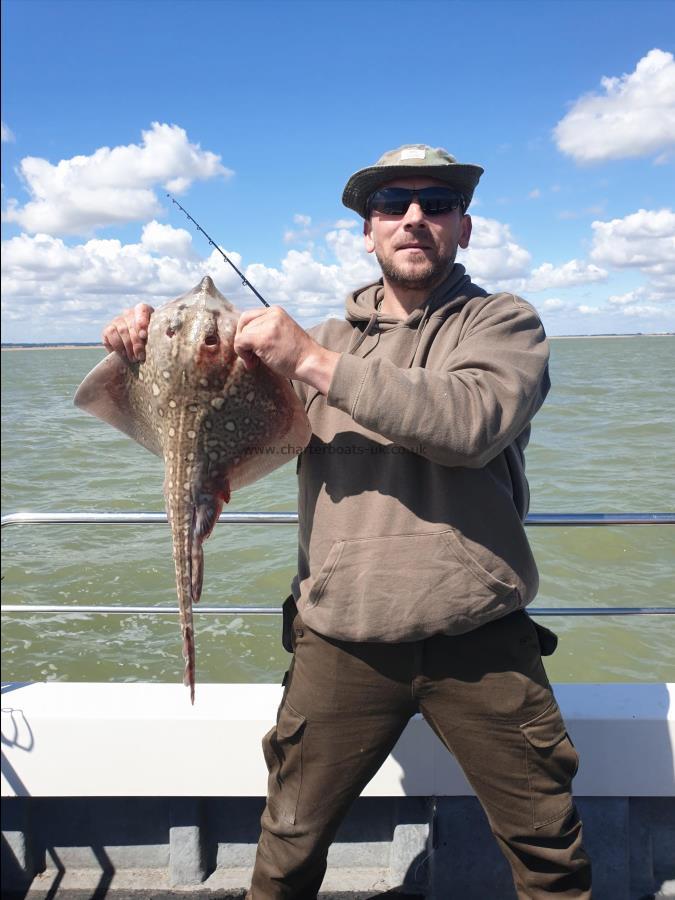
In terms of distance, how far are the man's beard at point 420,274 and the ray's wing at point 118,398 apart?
0.84m

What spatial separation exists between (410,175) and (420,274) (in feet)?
1.14

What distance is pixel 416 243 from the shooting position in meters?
2.12

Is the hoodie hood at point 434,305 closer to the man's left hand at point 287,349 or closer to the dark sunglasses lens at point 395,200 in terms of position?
the dark sunglasses lens at point 395,200

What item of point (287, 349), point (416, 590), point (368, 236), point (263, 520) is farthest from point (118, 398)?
point (416, 590)

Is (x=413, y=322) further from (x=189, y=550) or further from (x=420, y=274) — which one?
(x=189, y=550)

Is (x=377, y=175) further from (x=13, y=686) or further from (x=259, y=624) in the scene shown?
(x=259, y=624)

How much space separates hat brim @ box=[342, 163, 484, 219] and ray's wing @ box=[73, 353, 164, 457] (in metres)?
0.94

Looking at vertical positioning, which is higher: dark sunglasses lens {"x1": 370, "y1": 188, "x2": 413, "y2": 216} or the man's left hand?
dark sunglasses lens {"x1": 370, "y1": 188, "x2": 413, "y2": 216}

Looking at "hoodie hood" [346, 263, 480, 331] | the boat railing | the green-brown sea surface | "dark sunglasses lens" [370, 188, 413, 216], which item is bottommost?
the green-brown sea surface

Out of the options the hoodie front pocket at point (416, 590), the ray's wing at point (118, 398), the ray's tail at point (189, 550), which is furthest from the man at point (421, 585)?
the ray's tail at point (189, 550)

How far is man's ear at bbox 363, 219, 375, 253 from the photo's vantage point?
2.27 metres

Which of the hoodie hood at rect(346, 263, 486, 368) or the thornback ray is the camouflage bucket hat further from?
the thornback ray

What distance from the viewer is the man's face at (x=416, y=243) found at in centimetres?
212

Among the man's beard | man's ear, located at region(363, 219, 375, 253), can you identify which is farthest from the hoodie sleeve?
man's ear, located at region(363, 219, 375, 253)
